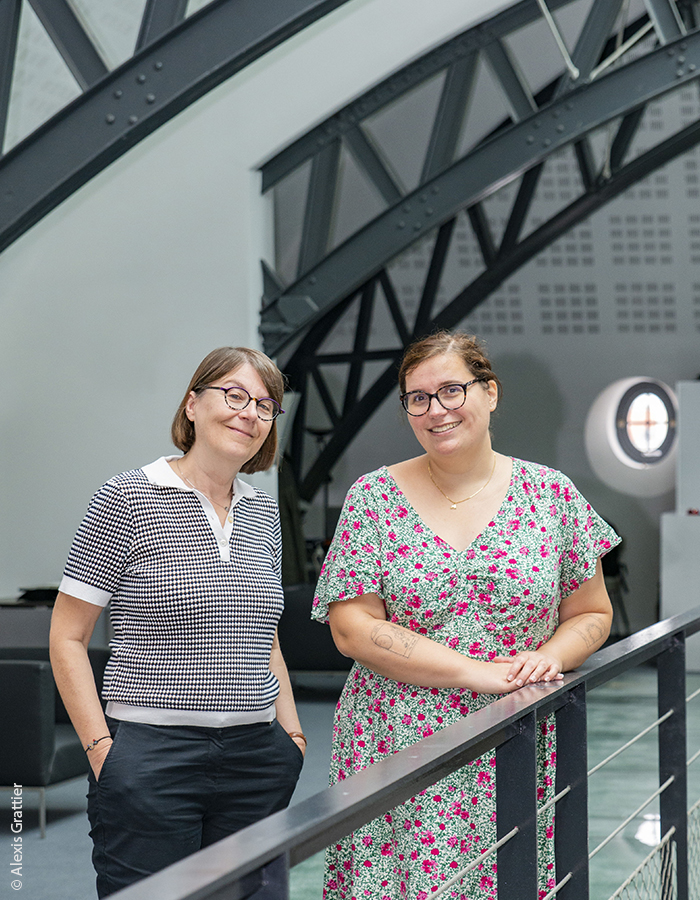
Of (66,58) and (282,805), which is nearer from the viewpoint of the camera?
(282,805)

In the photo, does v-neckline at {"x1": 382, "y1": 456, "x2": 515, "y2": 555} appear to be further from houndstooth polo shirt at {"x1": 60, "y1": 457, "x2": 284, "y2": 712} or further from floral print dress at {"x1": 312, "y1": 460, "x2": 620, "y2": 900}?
houndstooth polo shirt at {"x1": 60, "y1": 457, "x2": 284, "y2": 712}

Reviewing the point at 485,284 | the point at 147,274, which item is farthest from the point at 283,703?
the point at 485,284

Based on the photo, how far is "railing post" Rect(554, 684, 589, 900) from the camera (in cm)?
183

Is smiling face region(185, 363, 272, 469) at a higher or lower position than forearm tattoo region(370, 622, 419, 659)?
higher

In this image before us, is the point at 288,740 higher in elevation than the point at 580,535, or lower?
lower

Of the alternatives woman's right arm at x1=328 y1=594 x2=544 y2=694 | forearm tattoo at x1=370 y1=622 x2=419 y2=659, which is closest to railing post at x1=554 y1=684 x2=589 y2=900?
woman's right arm at x1=328 y1=594 x2=544 y2=694

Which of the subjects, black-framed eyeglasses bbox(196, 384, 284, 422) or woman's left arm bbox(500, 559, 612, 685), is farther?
black-framed eyeglasses bbox(196, 384, 284, 422)

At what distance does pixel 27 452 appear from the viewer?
19.5 ft

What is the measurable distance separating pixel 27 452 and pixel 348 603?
4.29 m

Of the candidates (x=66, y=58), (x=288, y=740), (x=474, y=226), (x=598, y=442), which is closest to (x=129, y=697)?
(x=288, y=740)

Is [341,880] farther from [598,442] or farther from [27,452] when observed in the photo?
[598,442]

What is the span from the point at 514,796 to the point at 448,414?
73 cm

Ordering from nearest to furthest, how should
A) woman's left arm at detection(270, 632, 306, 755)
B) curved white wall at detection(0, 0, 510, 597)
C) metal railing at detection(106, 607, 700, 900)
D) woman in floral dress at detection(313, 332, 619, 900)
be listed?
metal railing at detection(106, 607, 700, 900), woman in floral dress at detection(313, 332, 619, 900), woman's left arm at detection(270, 632, 306, 755), curved white wall at detection(0, 0, 510, 597)

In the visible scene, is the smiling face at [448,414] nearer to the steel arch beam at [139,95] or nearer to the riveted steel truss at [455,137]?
the steel arch beam at [139,95]
